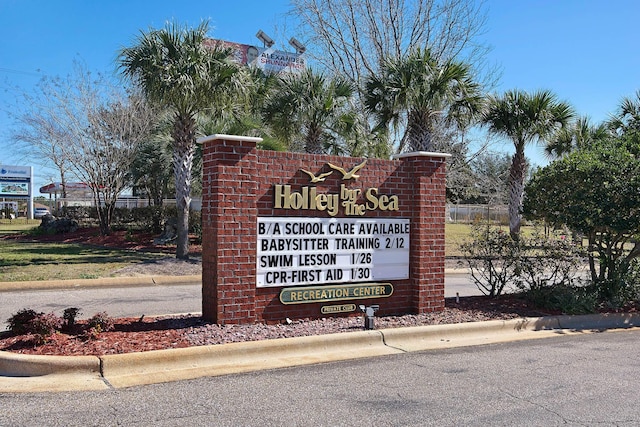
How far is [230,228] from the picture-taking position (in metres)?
7.73

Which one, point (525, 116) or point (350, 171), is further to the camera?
point (525, 116)

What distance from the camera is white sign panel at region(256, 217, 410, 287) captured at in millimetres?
8086

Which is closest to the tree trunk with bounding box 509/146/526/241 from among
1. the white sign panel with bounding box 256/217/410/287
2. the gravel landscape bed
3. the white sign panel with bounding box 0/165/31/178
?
the gravel landscape bed

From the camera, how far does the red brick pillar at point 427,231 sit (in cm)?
919

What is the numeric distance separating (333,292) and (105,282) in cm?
740

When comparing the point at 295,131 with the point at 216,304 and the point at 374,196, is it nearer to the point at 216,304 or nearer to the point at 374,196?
the point at 374,196

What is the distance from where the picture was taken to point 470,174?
1177 inches

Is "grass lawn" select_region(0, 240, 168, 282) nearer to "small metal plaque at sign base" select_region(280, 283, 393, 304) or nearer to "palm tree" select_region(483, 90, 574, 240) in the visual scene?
"small metal plaque at sign base" select_region(280, 283, 393, 304)

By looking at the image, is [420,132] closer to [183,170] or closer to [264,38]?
[183,170]

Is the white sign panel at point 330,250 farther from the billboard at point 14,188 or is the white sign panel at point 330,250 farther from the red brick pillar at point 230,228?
the billboard at point 14,188

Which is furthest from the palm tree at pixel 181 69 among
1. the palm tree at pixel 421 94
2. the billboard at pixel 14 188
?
the billboard at pixel 14 188

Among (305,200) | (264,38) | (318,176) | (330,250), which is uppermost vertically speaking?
(264,38)

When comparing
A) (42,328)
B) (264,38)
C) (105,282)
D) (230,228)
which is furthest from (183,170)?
(264,38)

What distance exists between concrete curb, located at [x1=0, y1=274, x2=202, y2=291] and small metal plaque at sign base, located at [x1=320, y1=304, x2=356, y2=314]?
23.5 feet
